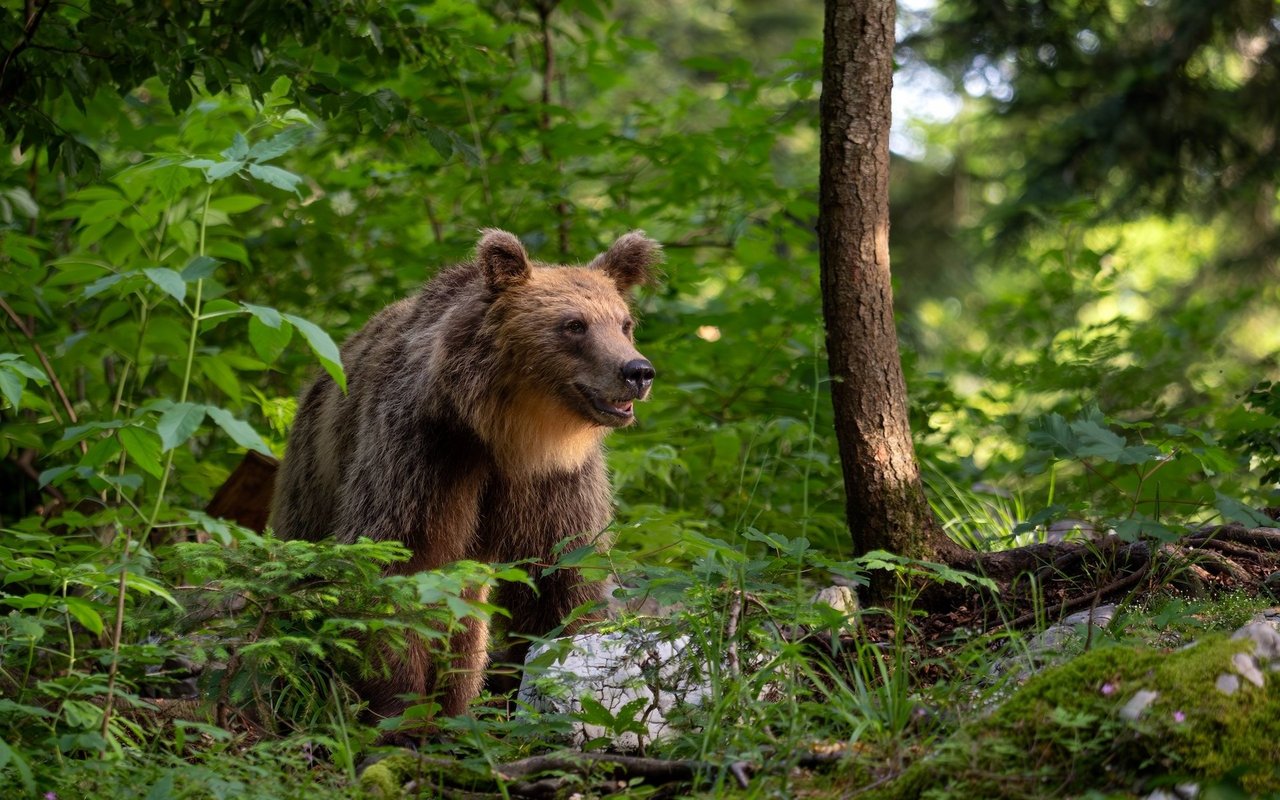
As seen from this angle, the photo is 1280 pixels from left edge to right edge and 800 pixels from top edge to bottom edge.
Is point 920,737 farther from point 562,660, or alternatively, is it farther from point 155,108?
point 155,108

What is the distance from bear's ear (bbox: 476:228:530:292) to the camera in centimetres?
515

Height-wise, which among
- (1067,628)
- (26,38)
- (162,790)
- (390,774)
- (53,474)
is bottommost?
(390,774)

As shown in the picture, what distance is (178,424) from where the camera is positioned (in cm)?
312

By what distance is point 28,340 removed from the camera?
17.4 feet

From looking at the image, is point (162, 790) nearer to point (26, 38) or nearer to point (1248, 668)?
point (1248, 668)

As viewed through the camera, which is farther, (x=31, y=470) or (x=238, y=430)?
(x=31, y=470)

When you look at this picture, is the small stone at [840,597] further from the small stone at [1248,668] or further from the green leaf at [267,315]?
the green leaf at [267,315]

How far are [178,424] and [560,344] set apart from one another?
218 centimetres

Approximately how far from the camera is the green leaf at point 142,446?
350cm

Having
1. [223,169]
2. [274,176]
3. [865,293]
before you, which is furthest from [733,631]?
[223,169]

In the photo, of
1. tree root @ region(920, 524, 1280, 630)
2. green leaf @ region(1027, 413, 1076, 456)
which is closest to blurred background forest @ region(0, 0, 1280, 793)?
green leaf @ region(1027, 413, 1076, 456)

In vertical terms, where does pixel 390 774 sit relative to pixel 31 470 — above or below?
below

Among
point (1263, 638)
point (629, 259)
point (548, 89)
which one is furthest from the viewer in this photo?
point (548, 89)

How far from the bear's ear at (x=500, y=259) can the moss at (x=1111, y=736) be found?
9.82ft
